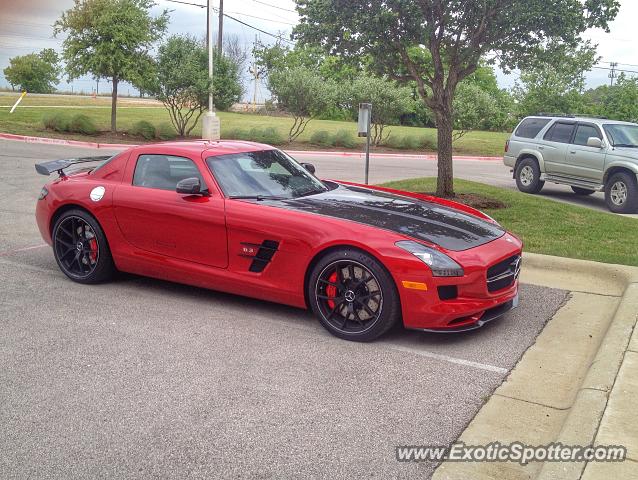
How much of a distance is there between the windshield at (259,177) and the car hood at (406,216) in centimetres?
20

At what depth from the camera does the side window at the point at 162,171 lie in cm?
615

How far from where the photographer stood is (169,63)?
2520cm

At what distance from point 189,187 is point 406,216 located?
6.09ft

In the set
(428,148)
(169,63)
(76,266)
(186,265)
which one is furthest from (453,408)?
(428,148)

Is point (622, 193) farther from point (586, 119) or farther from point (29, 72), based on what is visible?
point (29, 72)

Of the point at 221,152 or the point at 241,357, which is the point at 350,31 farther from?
the point at 241,357

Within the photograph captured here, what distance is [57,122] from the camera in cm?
2517

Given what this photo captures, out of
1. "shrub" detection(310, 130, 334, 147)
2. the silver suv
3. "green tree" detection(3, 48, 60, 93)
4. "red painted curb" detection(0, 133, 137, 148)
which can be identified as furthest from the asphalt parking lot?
"green tree" detection(3, 48, 60, 93)

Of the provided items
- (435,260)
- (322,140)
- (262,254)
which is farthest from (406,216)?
(322,140)

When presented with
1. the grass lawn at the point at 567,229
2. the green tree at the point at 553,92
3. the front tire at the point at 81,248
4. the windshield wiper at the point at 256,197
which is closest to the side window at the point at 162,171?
the windshield wiper at the point at 256,197

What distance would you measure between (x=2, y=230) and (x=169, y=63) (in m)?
17.7

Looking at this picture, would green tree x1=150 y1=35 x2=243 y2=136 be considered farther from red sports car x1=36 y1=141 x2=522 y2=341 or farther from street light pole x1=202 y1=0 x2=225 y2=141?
red sports car x1=36 y1=141 x2=522 y2=341

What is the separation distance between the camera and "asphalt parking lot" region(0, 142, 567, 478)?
11.5ft

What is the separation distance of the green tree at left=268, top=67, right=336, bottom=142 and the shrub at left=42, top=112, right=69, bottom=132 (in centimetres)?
792
